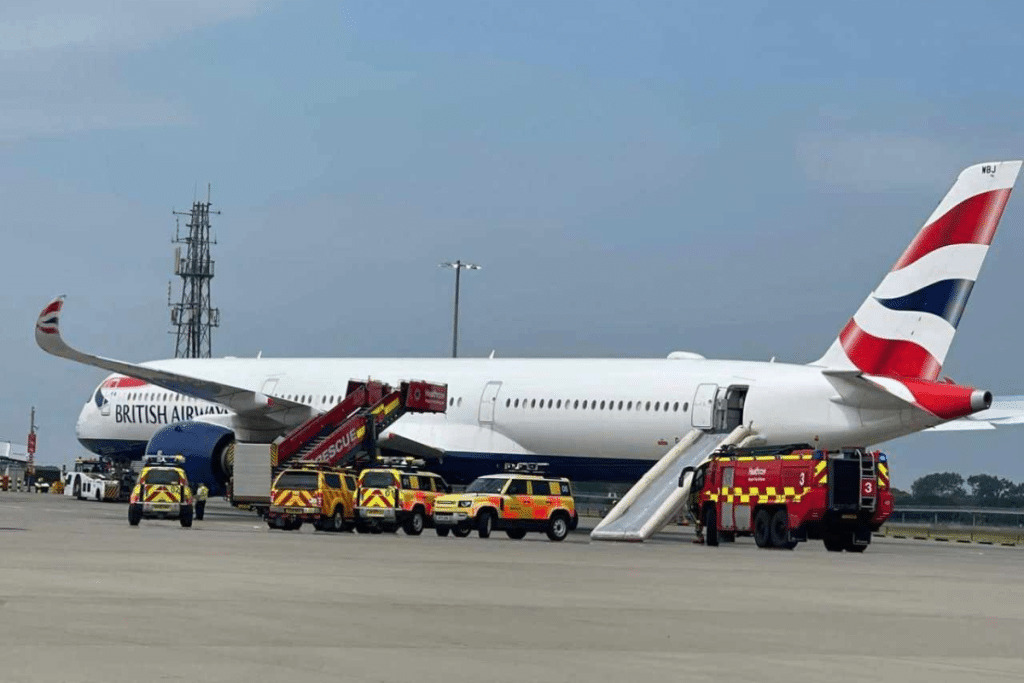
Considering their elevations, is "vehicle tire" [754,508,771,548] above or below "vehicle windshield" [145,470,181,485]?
below

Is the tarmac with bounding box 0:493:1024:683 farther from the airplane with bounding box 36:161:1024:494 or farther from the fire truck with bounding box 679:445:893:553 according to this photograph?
the airplane with bounding box 36:161:1024:494

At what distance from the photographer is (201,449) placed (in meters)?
50.4

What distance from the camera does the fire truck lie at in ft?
121

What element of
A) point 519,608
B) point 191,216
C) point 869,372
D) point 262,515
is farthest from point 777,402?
point 191,216

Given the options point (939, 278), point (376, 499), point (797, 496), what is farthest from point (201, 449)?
point (939, 278)

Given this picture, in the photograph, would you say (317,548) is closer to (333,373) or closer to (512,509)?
(512,509)

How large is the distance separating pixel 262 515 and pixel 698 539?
12.9 m

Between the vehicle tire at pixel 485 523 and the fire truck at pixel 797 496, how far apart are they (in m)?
4.88

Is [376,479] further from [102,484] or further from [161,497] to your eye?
[102,484]

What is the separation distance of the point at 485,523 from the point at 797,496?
24.8 ft

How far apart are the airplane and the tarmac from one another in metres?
9.93

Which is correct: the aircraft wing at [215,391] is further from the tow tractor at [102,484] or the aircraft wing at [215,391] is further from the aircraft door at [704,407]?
the aircraft door at [704,407]

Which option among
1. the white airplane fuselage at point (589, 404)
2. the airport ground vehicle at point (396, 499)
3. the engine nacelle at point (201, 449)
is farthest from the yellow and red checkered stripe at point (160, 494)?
the white airplane fuselage at point (589, 404)

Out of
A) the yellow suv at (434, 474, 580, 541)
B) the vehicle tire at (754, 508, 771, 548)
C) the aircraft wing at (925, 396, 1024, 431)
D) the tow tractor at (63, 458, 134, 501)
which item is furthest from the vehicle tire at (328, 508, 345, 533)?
the tow tractor at (63, 458, 134, 501)
